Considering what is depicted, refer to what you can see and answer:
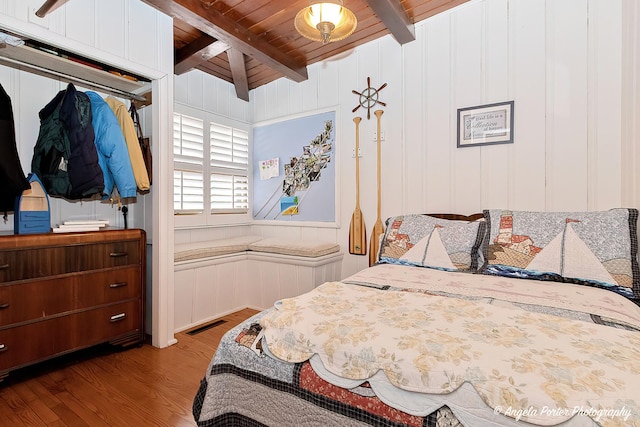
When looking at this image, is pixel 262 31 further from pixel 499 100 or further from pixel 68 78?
pixel 499 100

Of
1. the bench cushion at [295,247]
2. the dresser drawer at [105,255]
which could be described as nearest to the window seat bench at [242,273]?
the bench cushion at [295,247]

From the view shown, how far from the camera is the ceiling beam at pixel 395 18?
2.30m

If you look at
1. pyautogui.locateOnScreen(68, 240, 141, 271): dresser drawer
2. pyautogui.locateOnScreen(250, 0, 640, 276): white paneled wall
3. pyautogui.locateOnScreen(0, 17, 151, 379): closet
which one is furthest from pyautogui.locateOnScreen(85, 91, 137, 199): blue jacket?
pyautogui.locateOnScreen(250, 0, 640, 276): white paneled wall

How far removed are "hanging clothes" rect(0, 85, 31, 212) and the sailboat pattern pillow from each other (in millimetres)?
2793

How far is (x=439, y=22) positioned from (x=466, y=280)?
216 centimetres

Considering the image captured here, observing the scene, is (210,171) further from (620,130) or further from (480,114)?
(620,130)

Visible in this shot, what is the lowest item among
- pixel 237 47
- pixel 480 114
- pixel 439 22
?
pixel 480 114

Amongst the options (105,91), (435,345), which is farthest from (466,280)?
(105,91)

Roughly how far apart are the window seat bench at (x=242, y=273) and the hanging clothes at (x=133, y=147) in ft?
2.32

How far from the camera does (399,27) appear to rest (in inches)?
101

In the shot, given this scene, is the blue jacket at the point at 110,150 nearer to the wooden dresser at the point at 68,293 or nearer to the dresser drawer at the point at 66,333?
the wooden dresser at the point at 68,293

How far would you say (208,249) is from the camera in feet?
9.72

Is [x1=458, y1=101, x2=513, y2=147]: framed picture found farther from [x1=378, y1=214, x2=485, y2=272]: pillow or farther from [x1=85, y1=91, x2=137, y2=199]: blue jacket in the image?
[x1=85, y1=91, x2=137, y2=199]: blue jacket

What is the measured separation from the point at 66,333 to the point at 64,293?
252 millimetres
